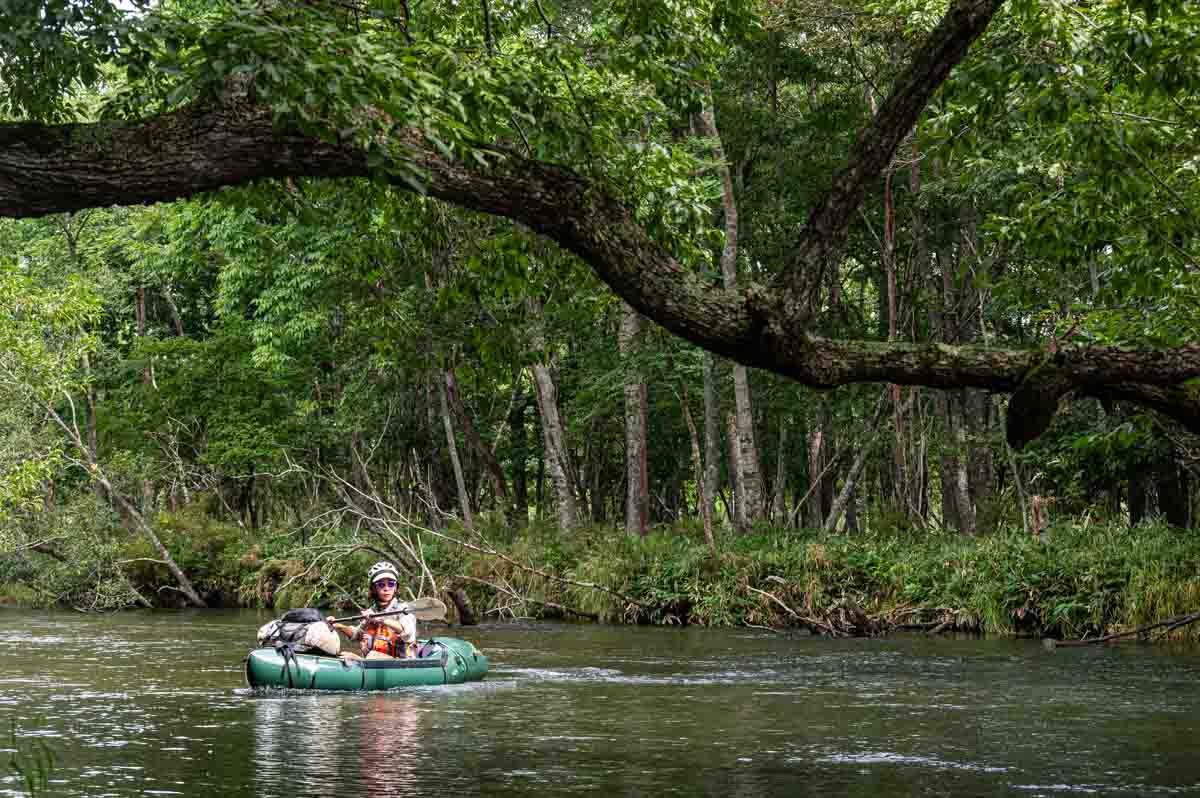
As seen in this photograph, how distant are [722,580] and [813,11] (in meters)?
10.6

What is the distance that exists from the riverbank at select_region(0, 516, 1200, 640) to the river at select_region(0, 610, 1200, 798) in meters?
1.38

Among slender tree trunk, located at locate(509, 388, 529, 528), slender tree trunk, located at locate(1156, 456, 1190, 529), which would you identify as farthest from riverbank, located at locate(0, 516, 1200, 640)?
slender tree trunk, located at locate(509, 388, 529, 528)

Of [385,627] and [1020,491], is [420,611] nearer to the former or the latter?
[385,627]

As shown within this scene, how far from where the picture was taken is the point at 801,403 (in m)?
31.6

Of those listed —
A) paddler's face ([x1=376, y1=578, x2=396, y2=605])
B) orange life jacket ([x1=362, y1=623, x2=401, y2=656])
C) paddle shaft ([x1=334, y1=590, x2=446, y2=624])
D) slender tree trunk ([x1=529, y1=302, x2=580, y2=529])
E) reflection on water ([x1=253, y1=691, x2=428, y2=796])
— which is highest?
slender tree trunk ([x1=529, y1=302, x2=580, y2=529])

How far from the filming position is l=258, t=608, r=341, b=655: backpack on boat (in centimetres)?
1570

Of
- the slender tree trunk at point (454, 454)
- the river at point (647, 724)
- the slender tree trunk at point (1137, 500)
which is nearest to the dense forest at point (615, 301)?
the slender tree trunk at point (1137, 500)

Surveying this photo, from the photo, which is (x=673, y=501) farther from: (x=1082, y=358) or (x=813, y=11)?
(x=1082, y=358)

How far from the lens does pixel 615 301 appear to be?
11.8 meters

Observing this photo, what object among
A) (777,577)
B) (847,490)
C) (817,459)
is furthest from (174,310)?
(777,577)

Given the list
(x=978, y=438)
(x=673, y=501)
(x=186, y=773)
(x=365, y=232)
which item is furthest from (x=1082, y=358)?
(x=673, y=501)

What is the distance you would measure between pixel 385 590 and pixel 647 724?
4.69m

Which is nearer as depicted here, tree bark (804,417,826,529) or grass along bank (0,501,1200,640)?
grass along bank (0,501,1200,640)

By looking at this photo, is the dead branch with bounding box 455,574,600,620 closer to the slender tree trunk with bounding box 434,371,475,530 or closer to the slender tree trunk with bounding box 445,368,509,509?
the slender tree trunk with bounding box 434,371,475,530
